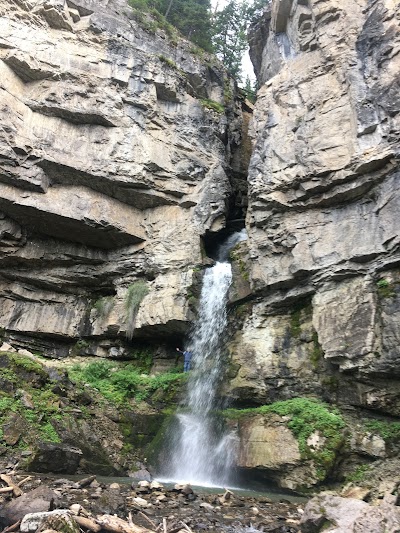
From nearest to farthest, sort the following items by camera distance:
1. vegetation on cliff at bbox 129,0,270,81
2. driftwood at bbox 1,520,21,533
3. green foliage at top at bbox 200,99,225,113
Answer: driftwood at bbox 1,520,21,533 < green foliage at top at bbox 200,99,225,113 < vegetation on cliff at bbox 129,0,270,81

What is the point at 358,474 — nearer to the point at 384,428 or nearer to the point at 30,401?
the point at 384,428

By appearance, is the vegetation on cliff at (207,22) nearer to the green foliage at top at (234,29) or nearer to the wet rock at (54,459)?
the green foliage at top at (234,29)

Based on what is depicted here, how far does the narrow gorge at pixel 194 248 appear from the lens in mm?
10234

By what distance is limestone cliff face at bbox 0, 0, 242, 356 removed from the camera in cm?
1552

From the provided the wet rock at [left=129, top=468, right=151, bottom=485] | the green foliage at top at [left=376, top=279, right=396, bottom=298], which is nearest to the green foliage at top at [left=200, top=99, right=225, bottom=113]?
the green foliage at top at [left=376, top=279, right=396, bottom=298]

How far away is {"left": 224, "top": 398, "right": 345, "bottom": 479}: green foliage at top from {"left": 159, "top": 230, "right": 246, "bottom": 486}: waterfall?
125cm

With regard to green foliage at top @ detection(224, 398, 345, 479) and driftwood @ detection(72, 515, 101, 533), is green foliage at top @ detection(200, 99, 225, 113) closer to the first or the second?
green foliage at top @ detection(224, 398, 345, 479)

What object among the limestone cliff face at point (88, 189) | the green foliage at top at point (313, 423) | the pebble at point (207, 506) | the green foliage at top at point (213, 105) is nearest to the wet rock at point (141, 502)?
the pebble at point (207, 506)

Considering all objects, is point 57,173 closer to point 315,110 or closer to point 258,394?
point 315,110

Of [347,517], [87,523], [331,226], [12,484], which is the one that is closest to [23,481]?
[12,484]

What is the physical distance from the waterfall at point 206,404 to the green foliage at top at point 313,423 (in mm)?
1246

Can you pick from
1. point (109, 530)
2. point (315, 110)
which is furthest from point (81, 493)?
point (315, 110)

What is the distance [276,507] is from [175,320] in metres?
7.74

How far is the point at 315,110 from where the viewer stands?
1401 centimetres
